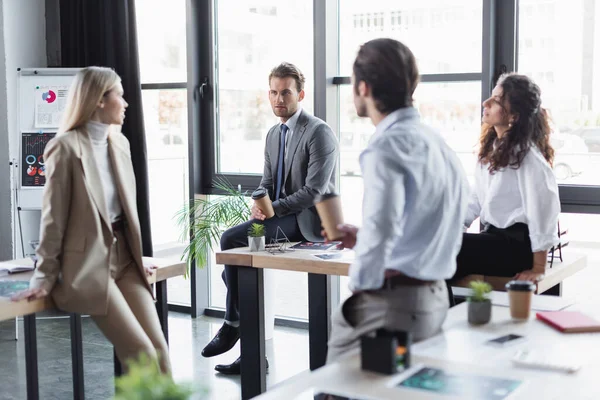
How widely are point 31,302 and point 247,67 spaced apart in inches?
121

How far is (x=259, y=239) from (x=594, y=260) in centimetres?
208

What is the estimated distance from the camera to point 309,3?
532 cm

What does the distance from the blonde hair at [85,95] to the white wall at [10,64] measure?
2782 mm

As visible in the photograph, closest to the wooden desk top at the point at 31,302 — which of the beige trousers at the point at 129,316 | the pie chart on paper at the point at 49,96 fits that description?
the beige trousers at the point at 129,316

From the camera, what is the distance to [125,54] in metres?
5.73

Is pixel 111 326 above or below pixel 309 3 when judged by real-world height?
below

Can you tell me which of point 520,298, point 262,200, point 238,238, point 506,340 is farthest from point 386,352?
point 238,238

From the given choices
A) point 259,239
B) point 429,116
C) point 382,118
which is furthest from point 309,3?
point 382,118

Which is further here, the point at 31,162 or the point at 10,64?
the point at 10,64

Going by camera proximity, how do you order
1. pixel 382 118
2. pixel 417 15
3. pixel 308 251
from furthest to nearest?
pixel 417 15, pixel 308 251, pixel 382 118

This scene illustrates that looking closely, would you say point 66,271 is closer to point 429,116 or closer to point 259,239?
point 259,239

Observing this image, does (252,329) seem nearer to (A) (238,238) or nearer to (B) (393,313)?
(A) (238,238)

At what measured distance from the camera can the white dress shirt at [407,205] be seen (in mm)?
2035

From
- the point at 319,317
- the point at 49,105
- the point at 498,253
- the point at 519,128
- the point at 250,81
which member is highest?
the point at 250,81
